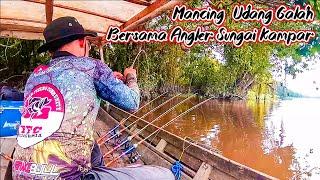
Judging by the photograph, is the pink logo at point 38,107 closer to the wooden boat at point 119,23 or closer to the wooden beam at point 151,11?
the wooden boat at point 119,23

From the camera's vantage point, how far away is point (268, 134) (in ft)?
19.2

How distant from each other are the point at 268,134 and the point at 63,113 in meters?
5.42

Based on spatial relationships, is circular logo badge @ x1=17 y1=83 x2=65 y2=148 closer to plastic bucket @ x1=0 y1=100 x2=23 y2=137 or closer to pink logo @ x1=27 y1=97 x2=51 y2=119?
pink logo @ x1=27 y1=97 x2=51 y2=119

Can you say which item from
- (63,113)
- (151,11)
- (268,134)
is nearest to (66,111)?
(63,113)

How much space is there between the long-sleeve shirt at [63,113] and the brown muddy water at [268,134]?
3.07m

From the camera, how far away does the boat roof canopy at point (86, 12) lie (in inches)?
65.7

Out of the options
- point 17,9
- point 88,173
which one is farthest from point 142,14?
point 88,173

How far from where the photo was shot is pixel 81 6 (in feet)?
5.93

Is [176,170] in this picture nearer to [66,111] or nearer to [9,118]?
[9,118]

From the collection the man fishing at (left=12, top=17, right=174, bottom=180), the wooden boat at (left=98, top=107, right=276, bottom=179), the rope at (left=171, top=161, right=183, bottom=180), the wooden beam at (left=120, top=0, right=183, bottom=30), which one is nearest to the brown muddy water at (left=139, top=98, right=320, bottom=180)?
the wooden boat at (left=98, top=107, right=276, bottom=179)

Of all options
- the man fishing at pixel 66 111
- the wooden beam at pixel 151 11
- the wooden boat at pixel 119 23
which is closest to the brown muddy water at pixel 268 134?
the wooden boat at pixel 119 23

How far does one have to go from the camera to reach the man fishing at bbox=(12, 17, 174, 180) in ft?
2.52

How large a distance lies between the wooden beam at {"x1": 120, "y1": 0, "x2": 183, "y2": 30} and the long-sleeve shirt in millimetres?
670

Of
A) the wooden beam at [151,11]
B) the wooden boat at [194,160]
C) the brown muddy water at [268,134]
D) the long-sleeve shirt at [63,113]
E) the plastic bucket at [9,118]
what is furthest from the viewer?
the brown muddy water at [268,134]
